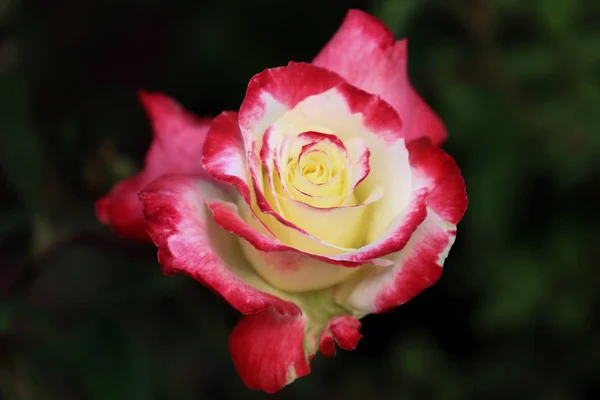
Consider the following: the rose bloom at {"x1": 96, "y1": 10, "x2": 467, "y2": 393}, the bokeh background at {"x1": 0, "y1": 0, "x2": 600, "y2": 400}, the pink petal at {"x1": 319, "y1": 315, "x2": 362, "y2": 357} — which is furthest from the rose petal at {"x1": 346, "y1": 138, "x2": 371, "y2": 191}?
the bokeh background at {"x1": 0, "y1": 0, "x2": 600, "y2": 400}

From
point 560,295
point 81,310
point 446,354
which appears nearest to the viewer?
point 81,310

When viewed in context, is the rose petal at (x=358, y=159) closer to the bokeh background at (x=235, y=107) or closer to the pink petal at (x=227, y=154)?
the pink petal at (x=227, y=154)

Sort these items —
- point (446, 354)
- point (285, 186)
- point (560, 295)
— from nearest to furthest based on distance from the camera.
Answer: point (285, 186) < point (560, 295) < point (446, 354)

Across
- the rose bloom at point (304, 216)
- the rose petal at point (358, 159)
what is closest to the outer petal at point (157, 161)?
the rose bloom at point (304, 216)

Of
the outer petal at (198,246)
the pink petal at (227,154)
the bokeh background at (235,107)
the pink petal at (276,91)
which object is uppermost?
the pink petal at (276,91)

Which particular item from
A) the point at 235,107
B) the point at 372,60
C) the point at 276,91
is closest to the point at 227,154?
the point at 276,91

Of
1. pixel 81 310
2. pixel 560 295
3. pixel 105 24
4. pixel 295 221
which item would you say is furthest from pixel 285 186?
pixel 105 24

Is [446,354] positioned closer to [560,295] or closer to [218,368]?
[560,295]
